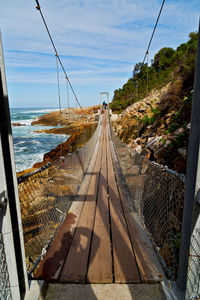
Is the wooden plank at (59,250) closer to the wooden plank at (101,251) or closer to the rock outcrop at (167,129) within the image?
the wooden plank at (101,251)

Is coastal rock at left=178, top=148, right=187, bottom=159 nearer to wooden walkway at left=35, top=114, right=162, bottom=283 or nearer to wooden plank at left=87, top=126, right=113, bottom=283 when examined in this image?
wooden walkway at left=35, top=114, right=162, bottom=283

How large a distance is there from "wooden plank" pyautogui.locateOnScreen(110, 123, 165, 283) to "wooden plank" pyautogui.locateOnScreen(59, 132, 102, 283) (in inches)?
15.5

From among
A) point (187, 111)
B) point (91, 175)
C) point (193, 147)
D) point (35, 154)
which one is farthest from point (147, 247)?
point (35, 154)

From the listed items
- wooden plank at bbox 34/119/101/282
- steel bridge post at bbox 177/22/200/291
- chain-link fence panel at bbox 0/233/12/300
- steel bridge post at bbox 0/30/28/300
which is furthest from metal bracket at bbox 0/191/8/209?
steel bridge post at bbox 177/22/200/291

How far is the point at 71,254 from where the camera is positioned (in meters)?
1.43

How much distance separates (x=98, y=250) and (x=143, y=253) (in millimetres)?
361

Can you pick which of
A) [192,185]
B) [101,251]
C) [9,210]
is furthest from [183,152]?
[9,210]

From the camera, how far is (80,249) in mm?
1488

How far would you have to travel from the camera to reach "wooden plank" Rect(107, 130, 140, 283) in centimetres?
122

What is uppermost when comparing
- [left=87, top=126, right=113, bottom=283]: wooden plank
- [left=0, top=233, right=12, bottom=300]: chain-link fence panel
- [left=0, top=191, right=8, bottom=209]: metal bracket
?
[left=0, top=191, right=8, bottom=209]: metal bracket

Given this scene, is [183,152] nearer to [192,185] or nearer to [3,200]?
[192,185]

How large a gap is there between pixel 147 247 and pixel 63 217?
3.03 ft

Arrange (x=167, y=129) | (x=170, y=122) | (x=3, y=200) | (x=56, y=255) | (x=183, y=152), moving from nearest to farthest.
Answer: (x=3, y=200)
(x=56, y=255)
(x=183, y=152)
(x=167, y=129)
(x=170, y=122)

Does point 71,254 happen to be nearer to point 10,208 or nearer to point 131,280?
point 131,280
